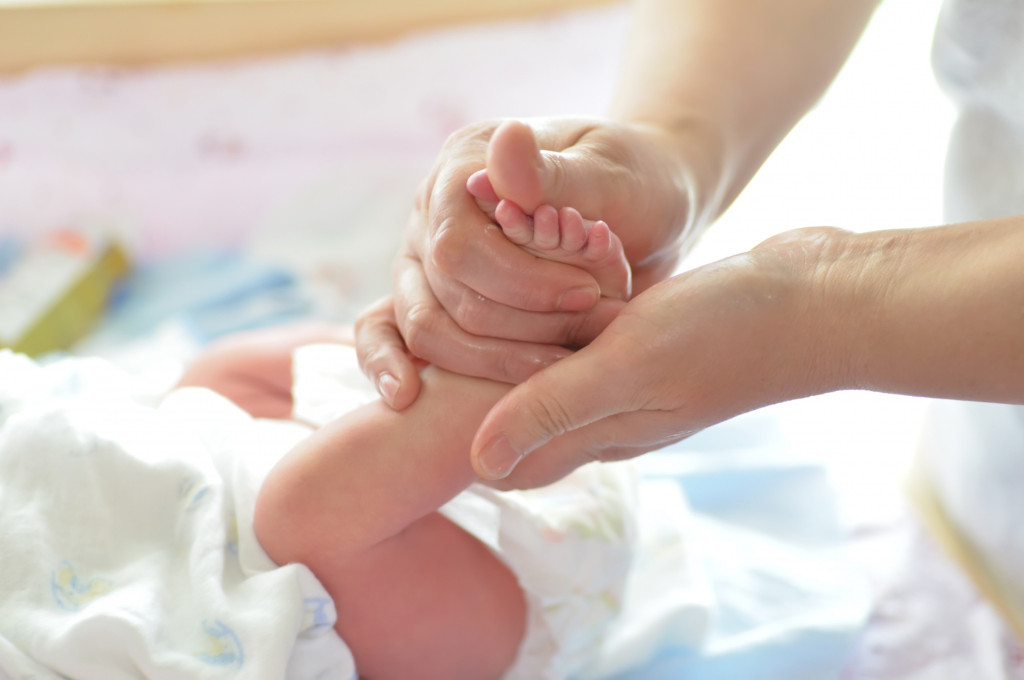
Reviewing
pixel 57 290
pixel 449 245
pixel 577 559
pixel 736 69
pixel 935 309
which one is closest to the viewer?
pixel 935 309

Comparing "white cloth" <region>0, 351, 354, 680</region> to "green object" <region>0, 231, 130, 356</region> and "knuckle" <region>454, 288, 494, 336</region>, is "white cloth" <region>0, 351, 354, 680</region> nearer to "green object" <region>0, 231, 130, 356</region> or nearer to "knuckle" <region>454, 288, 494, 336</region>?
"knuckle" <region>454, 288, 494, 336</region>

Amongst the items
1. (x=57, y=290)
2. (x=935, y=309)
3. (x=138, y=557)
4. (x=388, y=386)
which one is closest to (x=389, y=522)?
(x=388, y=386)

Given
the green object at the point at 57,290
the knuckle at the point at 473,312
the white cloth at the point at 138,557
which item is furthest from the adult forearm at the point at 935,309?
the green object at the point at 57,290

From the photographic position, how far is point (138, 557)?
2.50 ft

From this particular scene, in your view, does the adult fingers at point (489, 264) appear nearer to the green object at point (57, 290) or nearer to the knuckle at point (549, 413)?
the knuckle at point (549, 413)

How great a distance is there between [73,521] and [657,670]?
605mm

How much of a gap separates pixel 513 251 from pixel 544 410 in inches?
5.2

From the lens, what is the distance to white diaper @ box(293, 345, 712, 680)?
833mm

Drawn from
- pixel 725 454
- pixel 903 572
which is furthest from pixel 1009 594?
pixel 725 454

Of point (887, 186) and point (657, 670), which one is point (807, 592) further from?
point (887, 186)

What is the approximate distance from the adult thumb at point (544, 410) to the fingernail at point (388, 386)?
0.39 feet

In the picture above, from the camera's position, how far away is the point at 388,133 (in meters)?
1.76

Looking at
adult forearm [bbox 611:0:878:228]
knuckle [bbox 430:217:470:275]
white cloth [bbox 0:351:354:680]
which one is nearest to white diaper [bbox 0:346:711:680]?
white cloth [bbox 0:351:354:680]

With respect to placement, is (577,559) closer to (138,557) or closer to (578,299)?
(578,299)
